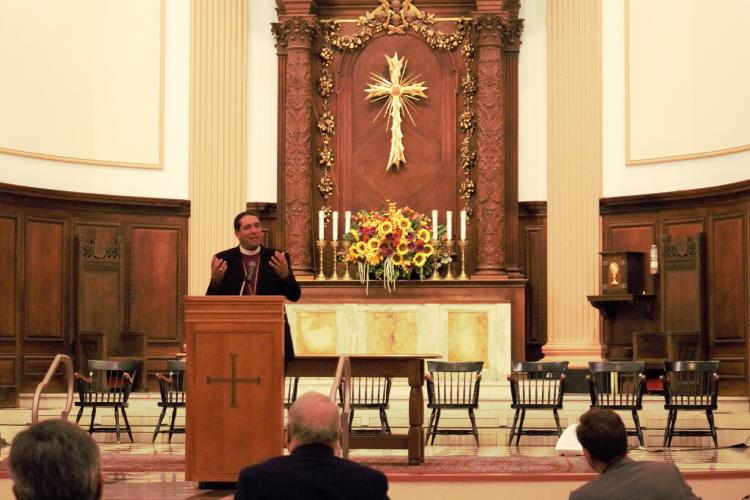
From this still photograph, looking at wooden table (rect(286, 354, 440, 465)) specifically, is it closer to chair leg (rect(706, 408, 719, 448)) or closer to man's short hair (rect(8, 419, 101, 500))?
chair leg (rect(706, 408, 719, 448))

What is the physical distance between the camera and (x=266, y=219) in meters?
16.2

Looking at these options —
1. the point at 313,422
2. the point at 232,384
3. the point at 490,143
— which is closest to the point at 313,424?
the point at 313,422

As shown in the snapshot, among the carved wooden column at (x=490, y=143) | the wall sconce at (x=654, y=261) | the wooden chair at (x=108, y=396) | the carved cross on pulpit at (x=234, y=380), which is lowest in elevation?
the wooden chair at (x=108, y=396)

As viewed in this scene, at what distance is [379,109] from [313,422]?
1224 centimetres

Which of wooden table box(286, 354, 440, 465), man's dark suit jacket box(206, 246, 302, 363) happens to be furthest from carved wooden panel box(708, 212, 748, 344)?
man's dark suit jacket box(206, 246, 302, 363)

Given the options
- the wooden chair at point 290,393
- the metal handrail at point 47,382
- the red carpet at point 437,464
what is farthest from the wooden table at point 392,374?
the metal handrail at point 47,382

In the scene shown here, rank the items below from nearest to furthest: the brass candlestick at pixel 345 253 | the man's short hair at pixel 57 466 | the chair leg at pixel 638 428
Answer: the man's short hair at pixel 57 466 < the chair leg at pixel 638 428 < the brass candlestick at pixel 345 253

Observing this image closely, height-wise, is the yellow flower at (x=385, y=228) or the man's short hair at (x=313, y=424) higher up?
the yellow flower at (x=385, y=228)

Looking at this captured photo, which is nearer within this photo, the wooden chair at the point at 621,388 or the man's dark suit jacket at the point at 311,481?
the man's dark suit jacket at the point at 311,481

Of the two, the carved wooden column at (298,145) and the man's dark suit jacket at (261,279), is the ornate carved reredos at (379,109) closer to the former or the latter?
the carved wooden column at (298,145)

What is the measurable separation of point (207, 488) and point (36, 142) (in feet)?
28.1

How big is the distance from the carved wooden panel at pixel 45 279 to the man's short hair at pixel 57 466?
12035mm

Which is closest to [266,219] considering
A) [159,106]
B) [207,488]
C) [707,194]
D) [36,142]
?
[159,106]

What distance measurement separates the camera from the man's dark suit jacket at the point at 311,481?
3.95m
